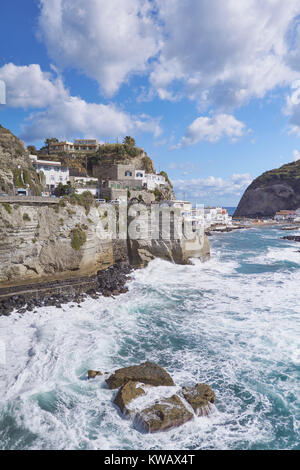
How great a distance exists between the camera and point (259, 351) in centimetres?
1534

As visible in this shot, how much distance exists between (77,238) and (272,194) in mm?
137531

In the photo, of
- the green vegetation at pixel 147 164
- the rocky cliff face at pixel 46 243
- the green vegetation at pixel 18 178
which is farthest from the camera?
the green vegetation at pixel 147 164

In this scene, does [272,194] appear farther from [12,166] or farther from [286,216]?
[12,166]

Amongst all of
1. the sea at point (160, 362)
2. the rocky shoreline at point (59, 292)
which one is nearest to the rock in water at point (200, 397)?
the sea at point (160, 362)

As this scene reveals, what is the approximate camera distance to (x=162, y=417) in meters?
10.4

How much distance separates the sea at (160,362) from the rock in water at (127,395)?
0.30m

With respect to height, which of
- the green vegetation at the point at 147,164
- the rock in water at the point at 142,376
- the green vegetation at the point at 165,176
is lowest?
the rock in water at the point at 142,376

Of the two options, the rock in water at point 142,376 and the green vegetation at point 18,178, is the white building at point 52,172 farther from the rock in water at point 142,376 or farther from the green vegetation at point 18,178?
the rock in water at point 142,376

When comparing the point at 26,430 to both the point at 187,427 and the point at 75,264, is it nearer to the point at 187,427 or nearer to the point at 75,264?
the point at 187,427

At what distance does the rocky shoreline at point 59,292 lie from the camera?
69.0ft

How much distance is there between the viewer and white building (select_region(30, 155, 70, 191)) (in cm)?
4734
